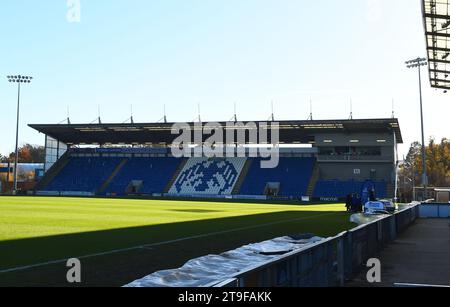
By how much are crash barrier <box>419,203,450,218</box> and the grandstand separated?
27558mm

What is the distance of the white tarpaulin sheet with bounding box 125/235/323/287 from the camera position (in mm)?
6681

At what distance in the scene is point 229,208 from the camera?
3772cm

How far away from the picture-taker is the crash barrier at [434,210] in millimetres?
33875

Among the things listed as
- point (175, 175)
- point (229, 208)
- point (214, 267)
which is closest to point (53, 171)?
point (175, 175)

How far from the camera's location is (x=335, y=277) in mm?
8547

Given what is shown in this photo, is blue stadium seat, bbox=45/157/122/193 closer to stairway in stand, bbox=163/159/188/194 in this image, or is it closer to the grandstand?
the grandstand

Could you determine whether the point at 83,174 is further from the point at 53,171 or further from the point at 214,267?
the point at 214,267

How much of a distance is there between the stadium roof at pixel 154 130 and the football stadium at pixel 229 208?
27 centimetres

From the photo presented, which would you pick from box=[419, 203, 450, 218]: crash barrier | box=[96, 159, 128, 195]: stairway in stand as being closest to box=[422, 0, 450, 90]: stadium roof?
box=[419, 203, 450, 218]: crash barrier

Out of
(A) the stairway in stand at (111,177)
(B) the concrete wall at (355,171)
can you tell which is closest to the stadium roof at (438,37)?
(B) the concrete wall at (355,171)

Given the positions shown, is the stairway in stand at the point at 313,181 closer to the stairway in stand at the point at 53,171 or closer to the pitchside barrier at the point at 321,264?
the stairway in stand at the point at 53,171

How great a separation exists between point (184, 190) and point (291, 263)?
63643mm
